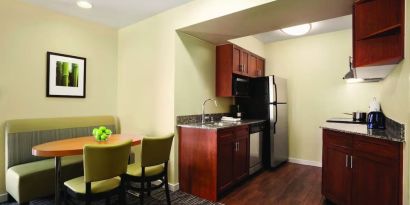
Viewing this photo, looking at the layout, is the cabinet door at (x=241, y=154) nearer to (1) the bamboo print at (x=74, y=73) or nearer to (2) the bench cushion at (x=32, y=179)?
(2) the bench cushion at (x=32, y=179)

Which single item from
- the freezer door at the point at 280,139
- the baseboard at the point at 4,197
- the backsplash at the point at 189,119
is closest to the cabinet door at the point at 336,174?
the freezer door at the point at 280,139

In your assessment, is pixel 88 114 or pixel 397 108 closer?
pixel 397 108

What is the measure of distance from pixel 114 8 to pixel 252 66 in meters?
2.67

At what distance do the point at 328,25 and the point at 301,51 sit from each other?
80 cm

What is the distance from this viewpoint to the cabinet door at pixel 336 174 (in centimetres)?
235

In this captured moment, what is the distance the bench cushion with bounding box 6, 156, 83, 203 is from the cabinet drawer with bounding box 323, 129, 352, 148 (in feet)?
10.6

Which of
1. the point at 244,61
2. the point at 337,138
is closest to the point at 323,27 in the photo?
the point at 244,61

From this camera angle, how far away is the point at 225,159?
2924mm

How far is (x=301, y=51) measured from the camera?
459 cm

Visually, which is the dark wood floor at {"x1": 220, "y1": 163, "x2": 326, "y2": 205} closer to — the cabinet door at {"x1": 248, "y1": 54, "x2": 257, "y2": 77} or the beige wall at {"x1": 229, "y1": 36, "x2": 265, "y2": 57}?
the cabinet door at {"x1": 248, "y1": 54, "x2": 257, "y2": 77}

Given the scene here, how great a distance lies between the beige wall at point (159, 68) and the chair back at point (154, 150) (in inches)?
26.2

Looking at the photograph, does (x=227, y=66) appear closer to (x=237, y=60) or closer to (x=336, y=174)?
(x=237, y=60)

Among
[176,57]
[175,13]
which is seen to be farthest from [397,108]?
[175,13]

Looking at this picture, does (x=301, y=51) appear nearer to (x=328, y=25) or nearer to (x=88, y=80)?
(x=328, y=25)
